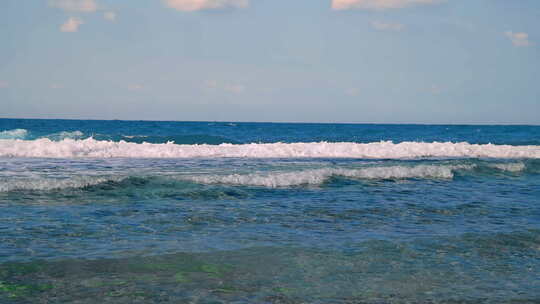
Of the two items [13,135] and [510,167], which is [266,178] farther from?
[13,135]

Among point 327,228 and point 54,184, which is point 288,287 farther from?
point 54,184

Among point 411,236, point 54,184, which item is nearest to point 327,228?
point 411,236

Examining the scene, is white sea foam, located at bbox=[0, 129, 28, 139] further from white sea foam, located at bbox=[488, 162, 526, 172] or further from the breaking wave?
white sea foam, located at bbox=[488, 162, 526, 172]

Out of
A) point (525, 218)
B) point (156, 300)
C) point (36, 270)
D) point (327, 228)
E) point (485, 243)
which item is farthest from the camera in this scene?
point (525, 218)

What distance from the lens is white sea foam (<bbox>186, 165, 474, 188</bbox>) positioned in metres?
11.1

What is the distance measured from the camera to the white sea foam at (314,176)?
36.6 ft

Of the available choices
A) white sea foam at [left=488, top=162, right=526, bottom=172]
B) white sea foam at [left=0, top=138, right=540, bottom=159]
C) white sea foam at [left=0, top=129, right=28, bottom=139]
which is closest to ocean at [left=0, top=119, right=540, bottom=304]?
white sea foam at [left=488, top=162, right=526, bottom=172]

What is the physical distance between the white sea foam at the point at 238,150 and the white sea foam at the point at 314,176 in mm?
6095

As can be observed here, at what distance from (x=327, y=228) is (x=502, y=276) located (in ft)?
8.05

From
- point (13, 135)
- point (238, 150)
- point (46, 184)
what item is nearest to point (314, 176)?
point (46, 184)

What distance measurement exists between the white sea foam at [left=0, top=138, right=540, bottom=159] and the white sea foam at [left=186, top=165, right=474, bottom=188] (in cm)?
610

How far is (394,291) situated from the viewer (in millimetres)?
4492

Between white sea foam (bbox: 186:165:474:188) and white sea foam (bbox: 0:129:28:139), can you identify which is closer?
white sea foam (bbox: 186:165:474:188)

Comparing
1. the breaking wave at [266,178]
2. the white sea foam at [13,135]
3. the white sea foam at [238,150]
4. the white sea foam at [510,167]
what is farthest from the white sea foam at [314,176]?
the white sea foam at [13,135]
